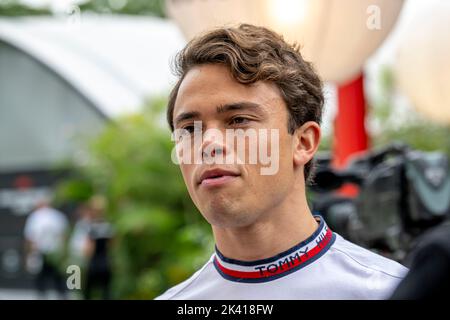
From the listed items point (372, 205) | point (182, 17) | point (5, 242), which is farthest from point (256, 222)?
point (5, 242)

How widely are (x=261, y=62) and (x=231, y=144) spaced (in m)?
0.15

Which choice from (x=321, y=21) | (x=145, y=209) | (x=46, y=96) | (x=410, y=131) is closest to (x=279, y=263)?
(x=321, y=21)

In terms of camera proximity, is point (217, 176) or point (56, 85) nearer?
point (217, 176)

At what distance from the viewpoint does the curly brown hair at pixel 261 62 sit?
132cm

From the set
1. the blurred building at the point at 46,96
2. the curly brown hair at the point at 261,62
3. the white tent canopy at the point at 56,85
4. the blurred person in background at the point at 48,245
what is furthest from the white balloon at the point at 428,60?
the white tent canopy at the point at 56,85

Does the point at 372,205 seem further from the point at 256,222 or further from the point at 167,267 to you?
the point at 167,267

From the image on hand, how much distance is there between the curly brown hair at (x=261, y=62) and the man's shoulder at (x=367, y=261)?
0.21 m

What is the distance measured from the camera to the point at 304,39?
287 centimetres

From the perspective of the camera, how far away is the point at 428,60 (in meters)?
4.88

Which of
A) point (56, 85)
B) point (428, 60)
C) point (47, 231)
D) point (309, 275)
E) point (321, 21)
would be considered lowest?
point (309, 275)

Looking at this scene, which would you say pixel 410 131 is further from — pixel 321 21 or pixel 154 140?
pixel 321 21

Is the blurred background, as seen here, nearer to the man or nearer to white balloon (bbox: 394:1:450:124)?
white balloon (bbox: 394:1:450:124)

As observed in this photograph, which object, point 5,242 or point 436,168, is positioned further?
point 5,242
